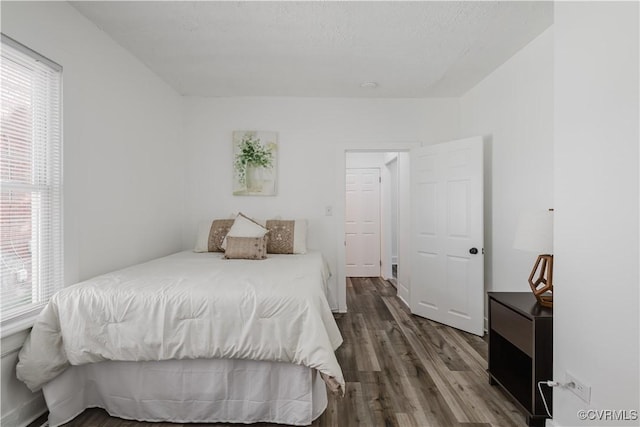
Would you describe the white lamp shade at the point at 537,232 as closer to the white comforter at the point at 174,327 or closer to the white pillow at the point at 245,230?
the white comforter at the point at 174,327

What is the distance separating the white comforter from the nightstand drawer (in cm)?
108

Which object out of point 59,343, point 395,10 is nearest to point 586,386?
point 395,10

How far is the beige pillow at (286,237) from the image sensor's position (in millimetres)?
3514

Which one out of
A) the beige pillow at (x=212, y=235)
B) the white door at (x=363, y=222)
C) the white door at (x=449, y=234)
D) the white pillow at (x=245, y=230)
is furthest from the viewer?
the white door at (x=363, y=222)

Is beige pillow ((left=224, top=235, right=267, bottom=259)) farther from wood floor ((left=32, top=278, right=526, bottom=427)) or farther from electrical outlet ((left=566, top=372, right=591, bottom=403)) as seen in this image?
electrical outlet ((left=566, top=372, right=591, bottom=403))

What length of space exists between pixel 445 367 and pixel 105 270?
2645 millimetres

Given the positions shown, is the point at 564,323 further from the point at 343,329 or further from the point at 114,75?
the point at 114,75

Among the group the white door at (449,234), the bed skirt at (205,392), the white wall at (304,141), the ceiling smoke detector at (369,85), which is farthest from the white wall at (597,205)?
the white wall at (304,141)

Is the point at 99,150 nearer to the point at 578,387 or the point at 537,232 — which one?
the point at 537,232

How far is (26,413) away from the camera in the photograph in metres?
1.92

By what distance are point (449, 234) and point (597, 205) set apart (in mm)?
2123

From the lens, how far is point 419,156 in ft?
12.9

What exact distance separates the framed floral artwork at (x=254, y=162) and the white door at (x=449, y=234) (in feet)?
5.38

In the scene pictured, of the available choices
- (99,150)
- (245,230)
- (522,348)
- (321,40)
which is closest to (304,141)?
(245,230)
